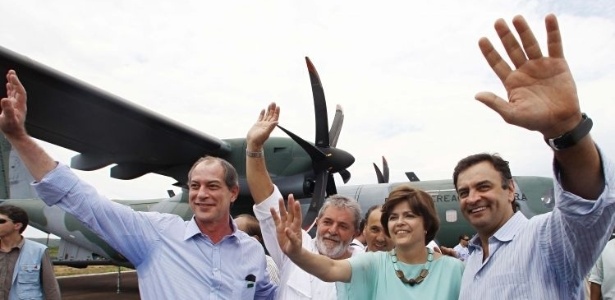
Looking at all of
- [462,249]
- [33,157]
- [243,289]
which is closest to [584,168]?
[243,289]

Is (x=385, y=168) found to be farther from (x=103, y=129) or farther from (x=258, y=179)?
(x=258, y=179)

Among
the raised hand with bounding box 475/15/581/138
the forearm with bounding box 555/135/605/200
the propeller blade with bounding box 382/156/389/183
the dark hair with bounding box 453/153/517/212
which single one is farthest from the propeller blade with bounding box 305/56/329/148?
the forearm with bounding box 555/135/605/200

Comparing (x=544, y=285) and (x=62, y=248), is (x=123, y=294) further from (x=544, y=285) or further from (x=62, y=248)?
(x=544, y=285)

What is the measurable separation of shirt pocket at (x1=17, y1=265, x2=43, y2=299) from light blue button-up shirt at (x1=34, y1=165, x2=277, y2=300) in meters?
2.24

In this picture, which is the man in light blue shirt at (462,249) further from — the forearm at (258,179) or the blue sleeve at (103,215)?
the blue sleeve at (103,215)

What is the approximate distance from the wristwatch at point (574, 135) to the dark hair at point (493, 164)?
0.67 meters

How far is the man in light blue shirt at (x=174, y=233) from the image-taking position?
214cm

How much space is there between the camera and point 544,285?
6.05 ft

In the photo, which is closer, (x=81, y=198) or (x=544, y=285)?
(x=544, y=285)

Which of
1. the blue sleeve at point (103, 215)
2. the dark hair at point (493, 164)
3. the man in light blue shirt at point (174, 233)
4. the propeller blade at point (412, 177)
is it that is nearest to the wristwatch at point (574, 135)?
the dark hair at point (493, 164)

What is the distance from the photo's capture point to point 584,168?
154 centimetres

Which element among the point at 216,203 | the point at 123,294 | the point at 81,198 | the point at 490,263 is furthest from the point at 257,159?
the point at 123,294

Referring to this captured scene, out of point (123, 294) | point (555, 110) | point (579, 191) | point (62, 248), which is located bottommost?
point (123, 294)

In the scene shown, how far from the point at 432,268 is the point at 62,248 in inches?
595
